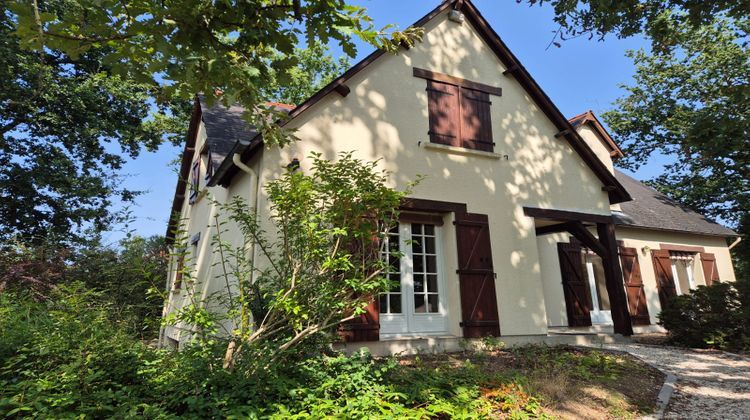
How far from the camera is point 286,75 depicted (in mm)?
3068

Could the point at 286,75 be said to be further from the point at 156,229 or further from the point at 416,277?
the point at 156,229

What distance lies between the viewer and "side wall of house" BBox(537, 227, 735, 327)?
32.9 ft

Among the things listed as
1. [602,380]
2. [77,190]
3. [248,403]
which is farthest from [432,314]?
[77,190]

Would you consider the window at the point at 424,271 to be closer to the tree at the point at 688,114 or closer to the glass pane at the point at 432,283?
the glass pane at the point at 432,283

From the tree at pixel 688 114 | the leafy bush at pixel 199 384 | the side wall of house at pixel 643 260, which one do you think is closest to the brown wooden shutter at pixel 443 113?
the side wall of house at pixel 643 260

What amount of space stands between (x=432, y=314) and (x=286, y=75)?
5.24 meters

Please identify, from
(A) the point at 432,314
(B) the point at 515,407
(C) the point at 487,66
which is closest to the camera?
(B) the point at 515,407

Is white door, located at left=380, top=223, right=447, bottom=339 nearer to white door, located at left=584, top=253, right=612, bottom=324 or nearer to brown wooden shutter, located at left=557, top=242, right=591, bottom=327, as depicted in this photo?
brown wooden shutter, located at left=557, top=242, right=591, bottom=327

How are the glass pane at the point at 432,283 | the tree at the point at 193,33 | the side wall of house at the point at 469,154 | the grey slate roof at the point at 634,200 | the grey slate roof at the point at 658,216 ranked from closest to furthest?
the tree at the point at 193,33, the side wall of house at the point at 469,154, the glass pane at the point at 432,283, the grey slate roof at the point at 634,200, the grey slate roof at the point at 658,216

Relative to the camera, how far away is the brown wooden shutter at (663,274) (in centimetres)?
1191

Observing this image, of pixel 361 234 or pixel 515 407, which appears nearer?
pixel 515 407

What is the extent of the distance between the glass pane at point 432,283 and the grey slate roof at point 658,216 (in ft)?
22.2

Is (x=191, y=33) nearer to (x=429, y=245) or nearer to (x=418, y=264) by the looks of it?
(x=418, y=264)

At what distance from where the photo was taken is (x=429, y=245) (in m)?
7.62
